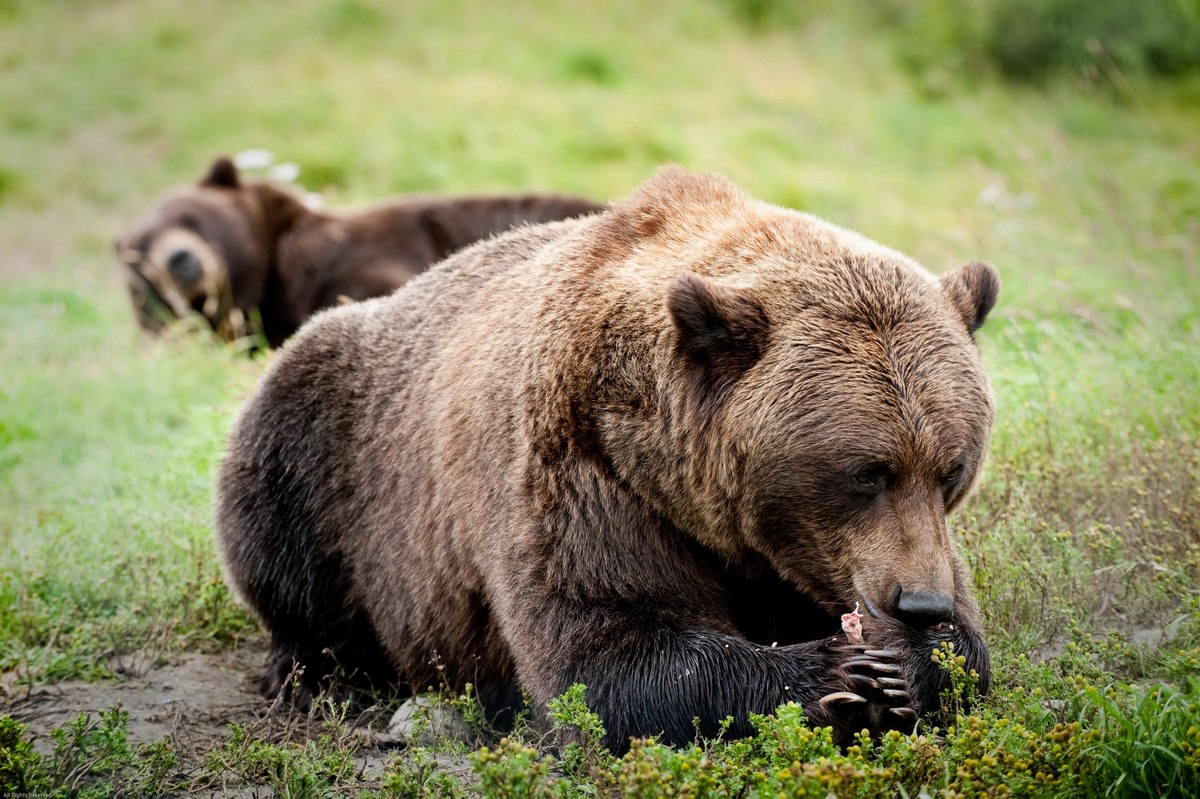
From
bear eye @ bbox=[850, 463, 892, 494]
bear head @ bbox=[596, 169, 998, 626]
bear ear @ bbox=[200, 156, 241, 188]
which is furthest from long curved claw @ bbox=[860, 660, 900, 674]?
bear ear @ bbox=[200, 156, 241, 188]

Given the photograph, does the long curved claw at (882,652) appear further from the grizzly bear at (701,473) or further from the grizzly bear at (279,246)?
the grizzly bear at (279,246)

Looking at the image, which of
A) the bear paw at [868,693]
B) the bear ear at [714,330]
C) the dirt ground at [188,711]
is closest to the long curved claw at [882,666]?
the bear paw at [868,693]

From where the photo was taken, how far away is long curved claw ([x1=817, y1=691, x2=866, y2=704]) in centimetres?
370

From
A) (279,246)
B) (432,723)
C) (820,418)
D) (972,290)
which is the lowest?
(432,723)

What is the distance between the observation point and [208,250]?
12109 millimetres

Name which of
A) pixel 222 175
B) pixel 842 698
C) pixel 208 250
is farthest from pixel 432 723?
pixel 222 175

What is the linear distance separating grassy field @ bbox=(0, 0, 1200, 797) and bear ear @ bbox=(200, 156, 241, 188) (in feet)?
5.53

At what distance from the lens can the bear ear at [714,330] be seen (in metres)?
3.78

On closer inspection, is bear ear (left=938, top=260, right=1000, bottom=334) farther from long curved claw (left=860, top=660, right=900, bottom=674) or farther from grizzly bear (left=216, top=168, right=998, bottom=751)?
long curved claw (left=860, top=660, right=900, bottom=674)

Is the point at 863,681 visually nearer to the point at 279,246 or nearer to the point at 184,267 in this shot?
the point at 184,267

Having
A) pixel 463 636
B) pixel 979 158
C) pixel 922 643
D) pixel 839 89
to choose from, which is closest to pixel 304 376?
pixel 463 636

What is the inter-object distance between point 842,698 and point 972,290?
1.52 meters

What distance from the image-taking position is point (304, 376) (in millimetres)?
5633

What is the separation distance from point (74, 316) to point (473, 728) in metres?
9.41
